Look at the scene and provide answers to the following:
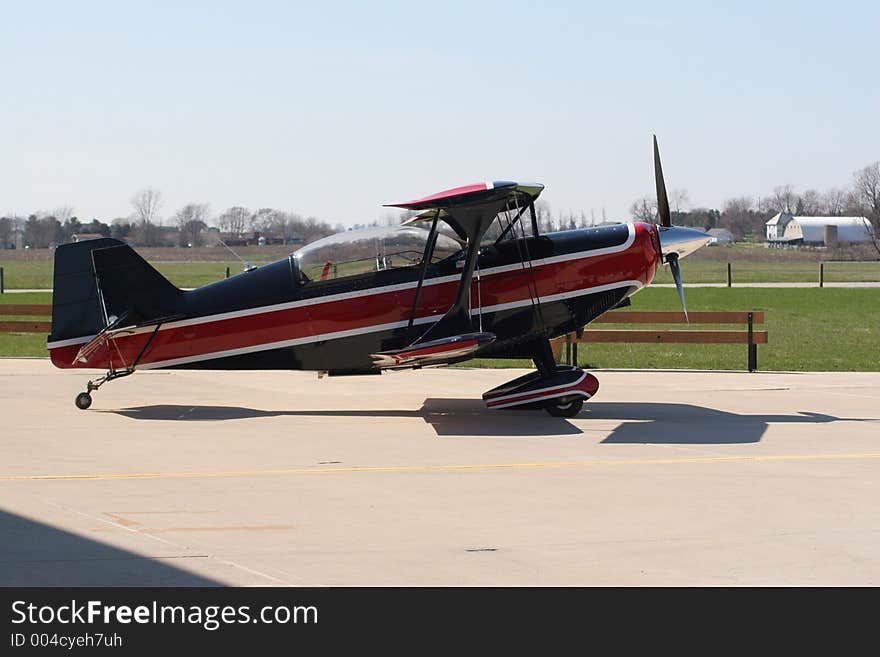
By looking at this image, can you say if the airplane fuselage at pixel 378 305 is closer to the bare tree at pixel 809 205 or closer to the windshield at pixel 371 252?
the windshield at pixel 371 252

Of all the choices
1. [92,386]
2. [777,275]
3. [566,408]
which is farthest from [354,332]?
[777,275]

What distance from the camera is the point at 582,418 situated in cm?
1420

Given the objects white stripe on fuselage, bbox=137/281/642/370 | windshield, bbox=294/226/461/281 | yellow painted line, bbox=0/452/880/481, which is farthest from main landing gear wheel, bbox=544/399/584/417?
yellow painted line, bbox=0/452/880/481

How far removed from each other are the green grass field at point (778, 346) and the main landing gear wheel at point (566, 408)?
6.15 metres

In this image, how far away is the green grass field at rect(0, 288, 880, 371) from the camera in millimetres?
20766

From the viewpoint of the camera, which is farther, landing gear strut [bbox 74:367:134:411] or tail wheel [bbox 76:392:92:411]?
tail wheel [bbox 76:392:92:411]

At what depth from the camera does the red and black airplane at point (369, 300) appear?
14.2m

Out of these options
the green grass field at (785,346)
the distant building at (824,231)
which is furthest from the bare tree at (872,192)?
the green grass field at (785,346)

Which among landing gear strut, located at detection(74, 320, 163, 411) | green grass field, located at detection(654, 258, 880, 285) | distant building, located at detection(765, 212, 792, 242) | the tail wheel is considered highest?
landing gear strut, located at detection(74, 320, 163, 411)

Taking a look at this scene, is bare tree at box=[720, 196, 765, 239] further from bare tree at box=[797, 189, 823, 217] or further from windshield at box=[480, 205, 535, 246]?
windshield at box=[480, 205, 535, 246]

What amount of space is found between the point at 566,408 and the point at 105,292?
18.5 ft

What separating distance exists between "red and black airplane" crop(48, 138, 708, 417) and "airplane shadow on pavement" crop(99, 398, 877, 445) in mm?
425
